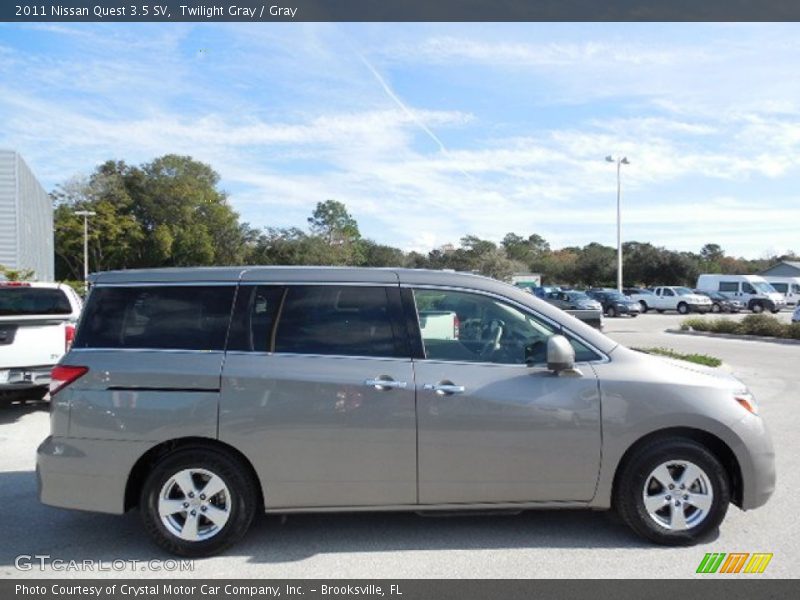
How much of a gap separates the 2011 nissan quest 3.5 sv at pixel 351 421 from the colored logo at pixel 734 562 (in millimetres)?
202

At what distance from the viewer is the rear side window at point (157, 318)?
182 inches

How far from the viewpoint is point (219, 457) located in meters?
4.44

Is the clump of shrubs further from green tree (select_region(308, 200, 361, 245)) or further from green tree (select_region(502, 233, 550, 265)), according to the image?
green tree (select_region(502, 233, 550, 265))

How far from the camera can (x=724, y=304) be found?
42250 mm

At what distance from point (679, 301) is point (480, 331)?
40746 millimetres

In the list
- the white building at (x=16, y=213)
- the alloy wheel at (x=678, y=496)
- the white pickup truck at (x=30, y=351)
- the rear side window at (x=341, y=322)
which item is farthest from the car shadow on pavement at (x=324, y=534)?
the white building at (x=16, y=213)

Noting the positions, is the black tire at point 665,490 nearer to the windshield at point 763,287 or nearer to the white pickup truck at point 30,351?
the white pickup truck at point 30,351

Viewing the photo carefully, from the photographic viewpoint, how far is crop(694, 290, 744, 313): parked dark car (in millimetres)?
42125

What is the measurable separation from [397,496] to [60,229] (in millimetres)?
Result: 67480

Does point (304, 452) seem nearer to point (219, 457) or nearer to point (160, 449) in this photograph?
point (219, 457)

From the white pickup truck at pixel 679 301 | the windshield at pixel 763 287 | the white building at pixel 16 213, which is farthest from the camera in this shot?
the windshield at pixel 763 287

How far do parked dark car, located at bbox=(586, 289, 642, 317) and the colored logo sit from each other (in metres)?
35.4

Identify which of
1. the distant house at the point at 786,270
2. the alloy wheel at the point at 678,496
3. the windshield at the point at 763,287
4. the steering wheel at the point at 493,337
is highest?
the distant house at the point at 786,270

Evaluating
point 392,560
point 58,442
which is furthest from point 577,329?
point 58,442
